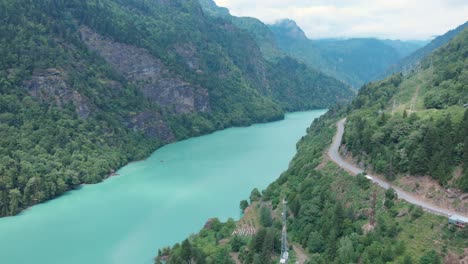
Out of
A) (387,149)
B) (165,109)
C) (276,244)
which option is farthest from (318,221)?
(165,109)

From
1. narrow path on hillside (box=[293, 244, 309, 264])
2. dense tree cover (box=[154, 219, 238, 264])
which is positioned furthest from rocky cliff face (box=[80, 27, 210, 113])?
narrow path on hillside (box=[293, 244, 309, 264])

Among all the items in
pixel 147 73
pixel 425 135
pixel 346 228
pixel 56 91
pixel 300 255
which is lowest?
pixel 300 255

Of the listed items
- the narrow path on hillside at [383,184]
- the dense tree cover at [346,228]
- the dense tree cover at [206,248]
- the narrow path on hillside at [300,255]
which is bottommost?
the dense tree cover at [206,248]

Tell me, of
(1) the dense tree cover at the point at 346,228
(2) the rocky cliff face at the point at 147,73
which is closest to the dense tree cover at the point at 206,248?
(1) the dense tree cover at the point at 346,228

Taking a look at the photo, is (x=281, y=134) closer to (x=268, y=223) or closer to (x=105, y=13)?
(x=105, y=13)

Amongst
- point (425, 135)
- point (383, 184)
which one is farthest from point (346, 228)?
point (425, 135)

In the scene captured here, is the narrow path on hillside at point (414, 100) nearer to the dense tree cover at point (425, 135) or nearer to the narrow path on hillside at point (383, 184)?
the dense tree cover at point (425, 135)

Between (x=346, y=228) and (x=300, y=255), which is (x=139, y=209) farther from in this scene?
(x=346, y=228)
